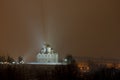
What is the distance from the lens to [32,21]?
506 cm

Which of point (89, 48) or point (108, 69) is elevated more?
point (89, 48)

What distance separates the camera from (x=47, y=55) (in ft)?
15.6

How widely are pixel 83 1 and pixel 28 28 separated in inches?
39.3

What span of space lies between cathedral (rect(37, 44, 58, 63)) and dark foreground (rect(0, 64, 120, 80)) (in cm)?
45

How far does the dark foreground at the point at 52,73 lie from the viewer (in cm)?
377

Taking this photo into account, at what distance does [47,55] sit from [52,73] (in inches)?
32.3

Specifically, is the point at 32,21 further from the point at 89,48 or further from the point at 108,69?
the point at 108,69

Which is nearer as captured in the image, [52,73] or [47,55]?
[52,73]

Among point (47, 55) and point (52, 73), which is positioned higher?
point (47, 55)

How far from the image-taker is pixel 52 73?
3961 mm

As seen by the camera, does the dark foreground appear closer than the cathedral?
Yes

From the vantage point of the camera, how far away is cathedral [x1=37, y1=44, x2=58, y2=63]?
15.5ft

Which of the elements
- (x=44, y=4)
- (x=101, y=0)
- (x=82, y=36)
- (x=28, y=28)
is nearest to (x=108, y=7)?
(x=101, y=0)

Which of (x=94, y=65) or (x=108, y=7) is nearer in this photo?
(x=94, y=65)
